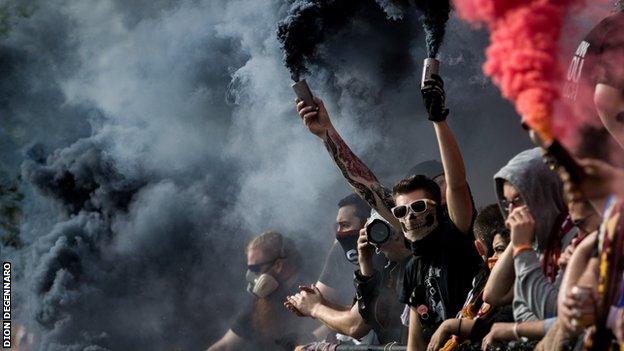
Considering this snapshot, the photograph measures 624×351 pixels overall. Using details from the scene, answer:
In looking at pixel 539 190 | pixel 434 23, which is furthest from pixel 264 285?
pixel 539 190

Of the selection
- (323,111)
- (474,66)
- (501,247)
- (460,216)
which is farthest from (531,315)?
(474,66)

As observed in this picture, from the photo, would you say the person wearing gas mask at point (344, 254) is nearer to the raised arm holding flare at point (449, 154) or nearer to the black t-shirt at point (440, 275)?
the black t-shirt at point (440, 275)

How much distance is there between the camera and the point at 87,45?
1350 cm

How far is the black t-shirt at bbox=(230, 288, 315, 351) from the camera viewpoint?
8.49m

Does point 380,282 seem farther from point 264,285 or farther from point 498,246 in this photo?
point 264,285

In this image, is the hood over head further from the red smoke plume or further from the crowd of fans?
the red smoke plume

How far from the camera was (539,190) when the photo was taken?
4.21 metres

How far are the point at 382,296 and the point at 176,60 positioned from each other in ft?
24.1

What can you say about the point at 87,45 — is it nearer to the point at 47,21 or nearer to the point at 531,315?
the point at 47,21

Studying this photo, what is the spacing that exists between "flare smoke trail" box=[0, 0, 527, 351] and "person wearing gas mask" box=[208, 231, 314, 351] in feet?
2.58

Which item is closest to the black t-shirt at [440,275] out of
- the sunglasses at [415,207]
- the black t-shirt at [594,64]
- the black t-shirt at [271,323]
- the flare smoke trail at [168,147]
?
the sunglasses at [415,207]

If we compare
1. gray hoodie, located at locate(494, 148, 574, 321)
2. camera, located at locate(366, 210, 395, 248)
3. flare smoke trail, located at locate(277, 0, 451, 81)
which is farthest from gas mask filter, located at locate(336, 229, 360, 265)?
flare smoke trail, located at locate(277, 0, 451, 81)

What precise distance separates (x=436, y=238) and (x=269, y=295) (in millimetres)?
3622

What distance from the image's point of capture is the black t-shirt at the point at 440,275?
509 cm
